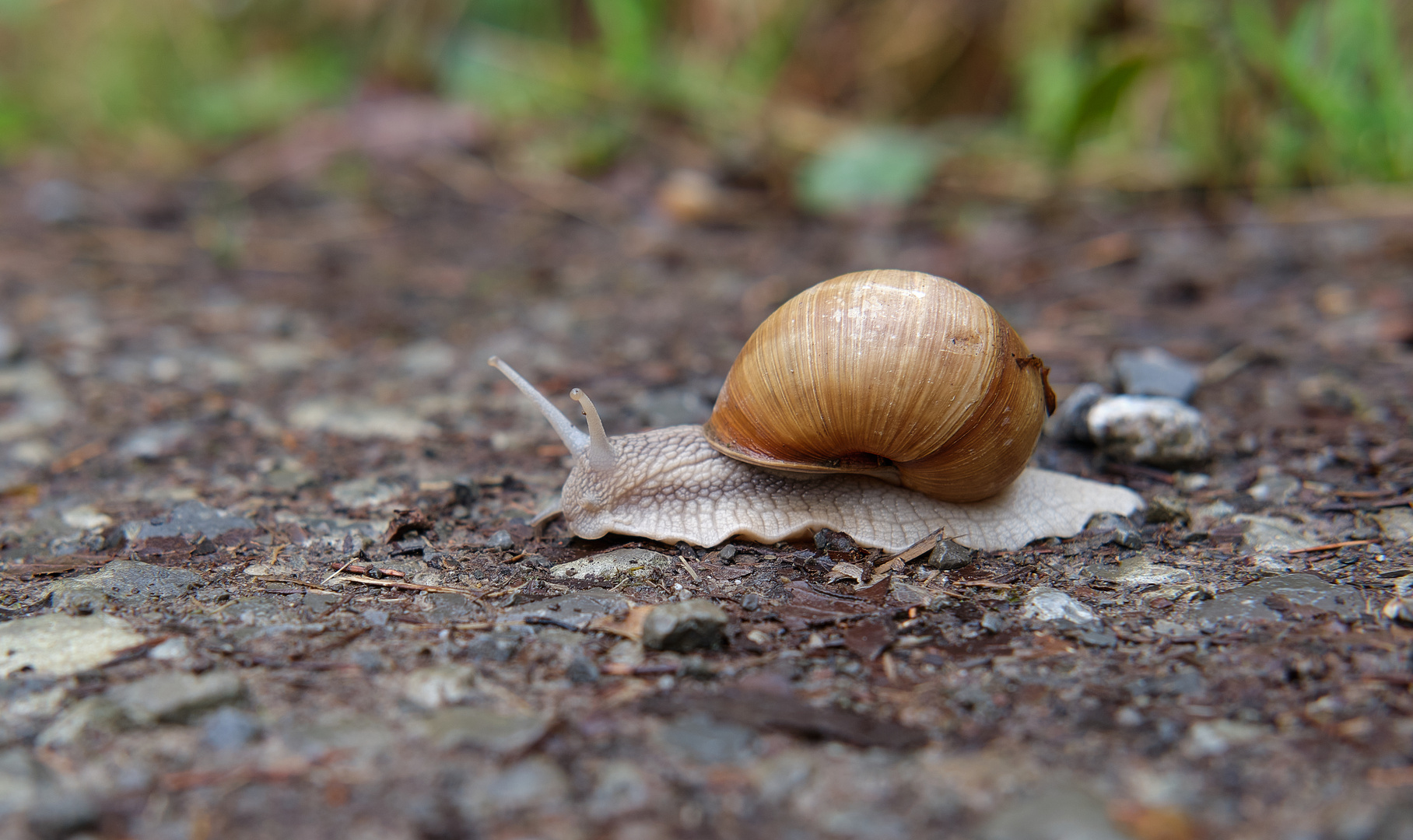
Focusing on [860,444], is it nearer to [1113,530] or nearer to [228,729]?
[1113,530]

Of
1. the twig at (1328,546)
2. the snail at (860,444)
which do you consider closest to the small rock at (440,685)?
the snail at (860,444)

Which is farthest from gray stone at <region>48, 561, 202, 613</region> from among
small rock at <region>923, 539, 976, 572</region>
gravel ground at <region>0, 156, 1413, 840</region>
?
small rock at <region>923, 539, 976, 572</region>

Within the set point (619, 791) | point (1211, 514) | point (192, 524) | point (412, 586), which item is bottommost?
point (192, 524)

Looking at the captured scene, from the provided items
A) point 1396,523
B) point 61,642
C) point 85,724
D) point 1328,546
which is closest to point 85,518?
point 61,642

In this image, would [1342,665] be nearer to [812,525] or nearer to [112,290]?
[812,525]

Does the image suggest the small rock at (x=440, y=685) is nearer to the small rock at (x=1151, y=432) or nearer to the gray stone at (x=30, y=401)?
the small rock at (x=1151, y=432)

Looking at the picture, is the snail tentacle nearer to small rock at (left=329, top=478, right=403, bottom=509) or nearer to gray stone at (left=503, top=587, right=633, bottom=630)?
small rock at (left=329, top=478, right=403, bottom=509)
